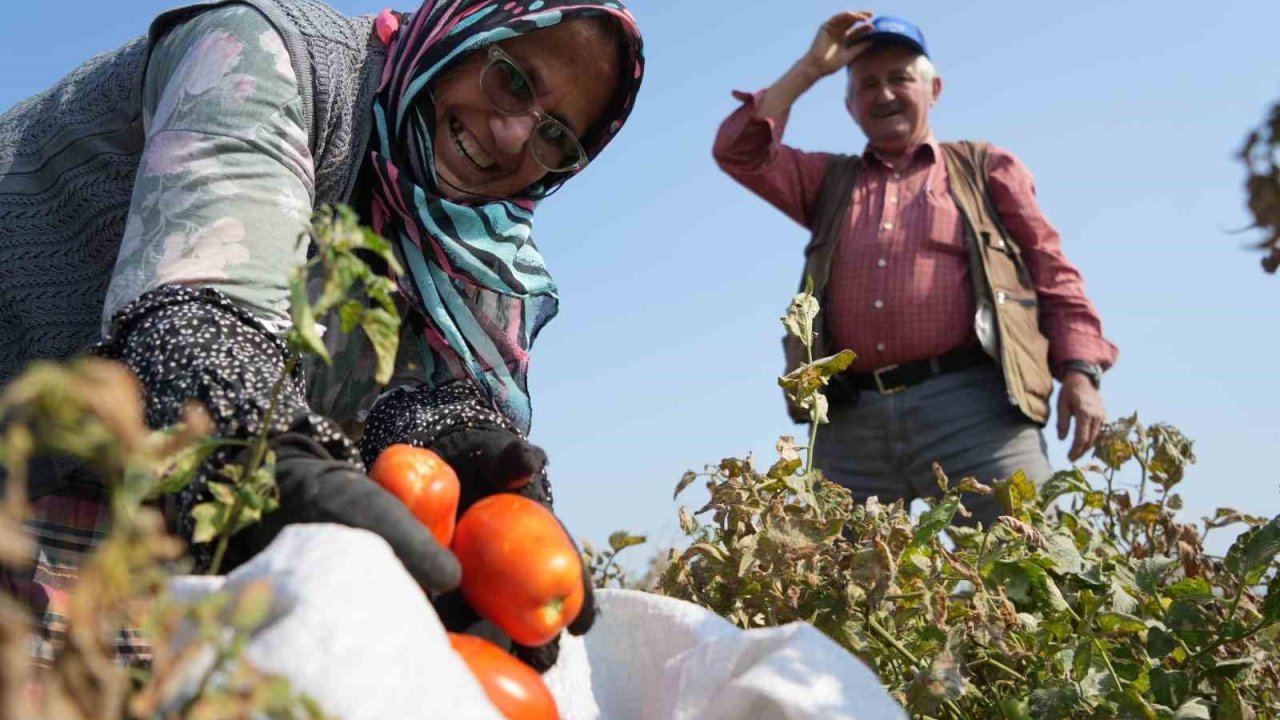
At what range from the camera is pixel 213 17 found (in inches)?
61.4

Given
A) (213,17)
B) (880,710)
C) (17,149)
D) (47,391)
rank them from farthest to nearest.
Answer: (17,149), (213,17), (880,710), (47,391)

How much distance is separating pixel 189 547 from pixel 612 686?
0.43 m

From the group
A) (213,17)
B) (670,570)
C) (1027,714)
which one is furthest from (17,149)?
(1027,714)

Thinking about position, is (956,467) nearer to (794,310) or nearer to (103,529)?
(794,310)

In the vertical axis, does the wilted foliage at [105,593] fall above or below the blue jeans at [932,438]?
above

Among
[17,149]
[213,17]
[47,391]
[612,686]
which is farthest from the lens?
[17,149]

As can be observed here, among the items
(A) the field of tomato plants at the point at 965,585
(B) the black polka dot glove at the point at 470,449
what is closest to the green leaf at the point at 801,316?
(A) the field of tomato plants at the point at 965,585

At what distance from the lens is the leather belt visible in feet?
11.8

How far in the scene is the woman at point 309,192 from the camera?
52.6 inches

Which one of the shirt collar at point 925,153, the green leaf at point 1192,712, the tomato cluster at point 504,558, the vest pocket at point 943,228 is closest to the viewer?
the tomato cluster at point 504,558

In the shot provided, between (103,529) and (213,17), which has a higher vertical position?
(213,17)

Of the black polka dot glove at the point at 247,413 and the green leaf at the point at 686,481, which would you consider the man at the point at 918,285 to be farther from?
the black polka dot glove at the point at 247,413

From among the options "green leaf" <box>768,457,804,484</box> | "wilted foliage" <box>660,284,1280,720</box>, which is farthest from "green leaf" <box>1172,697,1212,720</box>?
"green leaf" <box>768,457,804,484</box>

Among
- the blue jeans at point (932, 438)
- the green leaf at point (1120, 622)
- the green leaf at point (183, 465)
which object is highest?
the green leaf at point (183, 465)
